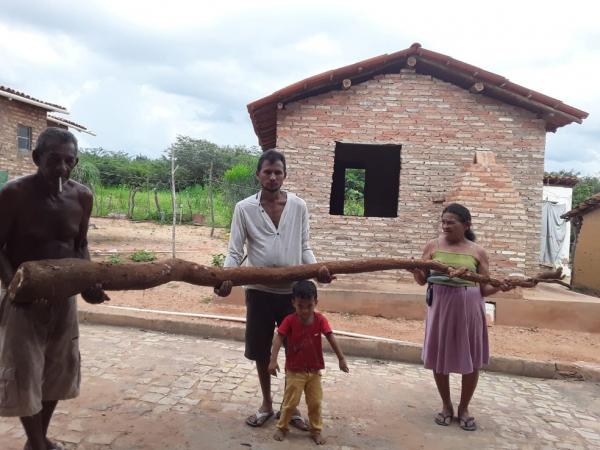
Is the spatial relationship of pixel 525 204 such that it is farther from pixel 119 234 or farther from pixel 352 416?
pixel 119 234

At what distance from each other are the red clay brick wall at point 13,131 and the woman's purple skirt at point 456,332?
13973mm

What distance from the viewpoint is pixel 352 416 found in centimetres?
336

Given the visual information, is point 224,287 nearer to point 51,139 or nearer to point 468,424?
point 51,139

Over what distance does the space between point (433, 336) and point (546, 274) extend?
2.97 feet

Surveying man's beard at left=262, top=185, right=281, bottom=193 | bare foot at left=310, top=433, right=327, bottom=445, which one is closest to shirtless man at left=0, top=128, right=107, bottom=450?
man's beard at left=262, top=185, right=281, bottom=193

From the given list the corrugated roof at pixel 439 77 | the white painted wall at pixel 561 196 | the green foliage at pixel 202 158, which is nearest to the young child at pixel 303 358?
the corrugated roof at pixel 439 77

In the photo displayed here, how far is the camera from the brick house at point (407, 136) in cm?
700

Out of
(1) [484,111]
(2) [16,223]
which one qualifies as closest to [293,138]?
(1) [484,111]

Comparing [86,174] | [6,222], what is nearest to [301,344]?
[6,222]

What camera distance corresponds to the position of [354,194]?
71.6 ft

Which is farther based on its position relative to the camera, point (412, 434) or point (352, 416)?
point (352, 416)

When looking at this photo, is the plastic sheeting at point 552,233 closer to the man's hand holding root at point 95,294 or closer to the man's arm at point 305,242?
the man's arm at point 305,242

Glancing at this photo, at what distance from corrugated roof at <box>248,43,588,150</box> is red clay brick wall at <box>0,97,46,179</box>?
33.2 ft

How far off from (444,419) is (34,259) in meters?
2.96
